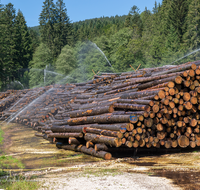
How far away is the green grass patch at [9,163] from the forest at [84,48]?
26.6 metres

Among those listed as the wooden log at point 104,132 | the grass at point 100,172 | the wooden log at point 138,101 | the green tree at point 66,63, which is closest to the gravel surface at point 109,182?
the grass at point 100,172

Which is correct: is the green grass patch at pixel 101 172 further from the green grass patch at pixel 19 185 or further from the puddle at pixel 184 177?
the green grass patch at pixel 19 185

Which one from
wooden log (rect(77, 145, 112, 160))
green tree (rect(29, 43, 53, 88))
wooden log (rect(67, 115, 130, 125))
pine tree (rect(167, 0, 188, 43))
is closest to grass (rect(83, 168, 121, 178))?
wooden log (rect(77, 145, 112, 160))

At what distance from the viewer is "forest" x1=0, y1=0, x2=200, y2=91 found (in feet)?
166

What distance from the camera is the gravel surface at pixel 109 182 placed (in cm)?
674

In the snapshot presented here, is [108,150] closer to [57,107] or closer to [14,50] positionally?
[57,107]

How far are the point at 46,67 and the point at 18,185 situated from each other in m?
63.9

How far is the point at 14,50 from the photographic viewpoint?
76.2m

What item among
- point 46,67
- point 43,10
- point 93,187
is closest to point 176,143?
point 93,187

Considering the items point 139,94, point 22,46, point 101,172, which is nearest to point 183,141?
point 139,94

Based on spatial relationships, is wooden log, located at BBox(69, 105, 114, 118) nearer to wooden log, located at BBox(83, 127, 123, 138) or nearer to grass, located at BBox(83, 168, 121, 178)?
wooden log, located at BBox(83, 127, 123, 138)

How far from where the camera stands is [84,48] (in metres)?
72.0

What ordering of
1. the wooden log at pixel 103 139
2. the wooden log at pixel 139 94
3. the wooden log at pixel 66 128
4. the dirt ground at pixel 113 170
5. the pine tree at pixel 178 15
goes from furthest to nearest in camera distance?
the pine tree at pixel 178 15
the wooden log at pixel 66 128
the wooden log at pixel 139 94
the wooden log at pixel 103 139
the dirt ground at pixel 113 170

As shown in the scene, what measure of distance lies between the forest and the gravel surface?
95.9 ft
